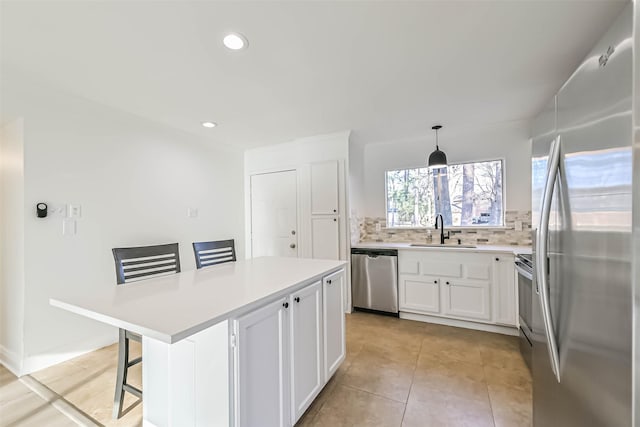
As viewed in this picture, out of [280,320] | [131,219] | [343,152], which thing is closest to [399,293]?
[343,152]

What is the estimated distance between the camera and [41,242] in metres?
2.11

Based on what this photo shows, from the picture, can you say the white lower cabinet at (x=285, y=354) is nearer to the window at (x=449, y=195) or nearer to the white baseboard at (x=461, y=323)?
the white baseboard at (x=461, y=323)

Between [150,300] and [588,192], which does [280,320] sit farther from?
[588,192]

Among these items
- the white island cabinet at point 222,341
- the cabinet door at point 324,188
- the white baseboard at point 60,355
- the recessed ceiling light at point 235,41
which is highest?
the recessed ceiling light at point 235,41

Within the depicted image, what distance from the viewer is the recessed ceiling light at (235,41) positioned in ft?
5.10

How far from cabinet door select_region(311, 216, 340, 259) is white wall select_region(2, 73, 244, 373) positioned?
5.20 ft

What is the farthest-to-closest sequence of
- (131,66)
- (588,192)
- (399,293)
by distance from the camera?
(399,293) < (131,66) < (588,192)

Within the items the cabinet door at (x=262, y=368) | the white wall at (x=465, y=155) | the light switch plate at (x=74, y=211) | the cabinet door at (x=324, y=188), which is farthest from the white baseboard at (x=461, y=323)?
the light switch plate at (x=74, y=211)

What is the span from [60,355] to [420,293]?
11.4 ft

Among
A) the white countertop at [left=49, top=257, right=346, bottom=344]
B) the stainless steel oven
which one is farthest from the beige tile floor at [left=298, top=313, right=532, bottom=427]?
the white countertop at [left=49, top=257, right=346, bottom=344]

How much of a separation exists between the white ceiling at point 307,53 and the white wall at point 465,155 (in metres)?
0.57

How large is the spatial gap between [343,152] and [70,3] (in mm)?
2586

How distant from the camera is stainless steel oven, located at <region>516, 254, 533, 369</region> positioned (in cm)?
204

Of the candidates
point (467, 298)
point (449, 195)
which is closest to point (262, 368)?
point (467, 298)
